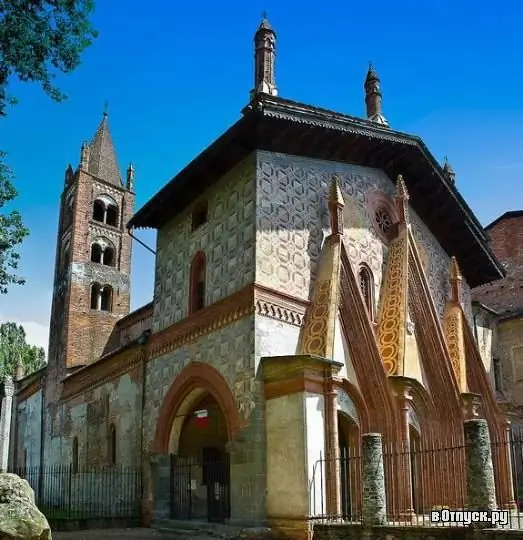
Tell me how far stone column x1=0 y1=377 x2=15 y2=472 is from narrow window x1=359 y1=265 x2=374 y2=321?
77.5 ft

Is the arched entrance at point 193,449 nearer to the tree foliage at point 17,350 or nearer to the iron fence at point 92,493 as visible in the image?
the iron fence at point 92,493

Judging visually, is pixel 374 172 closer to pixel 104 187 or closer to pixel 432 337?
pixel 432 337

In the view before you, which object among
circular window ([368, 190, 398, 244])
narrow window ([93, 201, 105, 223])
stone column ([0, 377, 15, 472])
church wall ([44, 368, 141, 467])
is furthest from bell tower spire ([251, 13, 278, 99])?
stone column ([0, 377, 15, 472])

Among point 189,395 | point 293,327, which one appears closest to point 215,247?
point 293,327

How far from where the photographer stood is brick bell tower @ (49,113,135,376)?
30.6m

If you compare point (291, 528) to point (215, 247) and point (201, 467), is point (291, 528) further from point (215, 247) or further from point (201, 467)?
point (215, 247)

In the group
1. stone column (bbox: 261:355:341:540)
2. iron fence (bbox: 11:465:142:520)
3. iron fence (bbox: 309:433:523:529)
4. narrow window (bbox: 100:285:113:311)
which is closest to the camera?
stone column (bbox: 261:355:341:540)

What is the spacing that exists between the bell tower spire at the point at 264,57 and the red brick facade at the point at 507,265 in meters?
15.0

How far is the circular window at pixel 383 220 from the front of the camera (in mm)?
18031

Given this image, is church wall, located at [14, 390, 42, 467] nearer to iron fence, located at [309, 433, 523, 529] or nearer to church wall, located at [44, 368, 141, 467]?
church wall, located at [44, 368, 141, 467]

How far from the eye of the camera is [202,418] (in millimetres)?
16266

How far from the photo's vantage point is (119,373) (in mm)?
19922

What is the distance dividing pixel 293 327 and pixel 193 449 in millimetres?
5010

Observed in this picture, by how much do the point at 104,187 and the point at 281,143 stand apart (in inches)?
845
